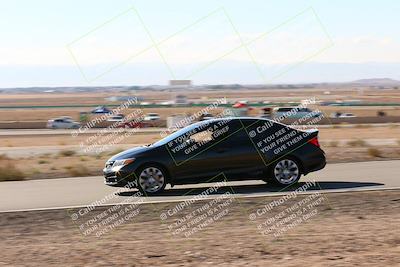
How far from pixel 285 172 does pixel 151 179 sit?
2820 millimetres

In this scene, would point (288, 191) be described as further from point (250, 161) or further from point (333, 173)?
point (333, 173)

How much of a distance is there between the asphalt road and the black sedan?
332mm

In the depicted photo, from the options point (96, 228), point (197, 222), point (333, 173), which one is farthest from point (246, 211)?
point (333, 173)

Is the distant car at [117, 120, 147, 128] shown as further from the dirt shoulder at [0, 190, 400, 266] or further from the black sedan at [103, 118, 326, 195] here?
the dirt shoulder at [0, 190, 400, 266]

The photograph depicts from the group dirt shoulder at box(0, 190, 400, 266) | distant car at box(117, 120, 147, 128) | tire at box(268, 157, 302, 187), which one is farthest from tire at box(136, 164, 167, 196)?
distant car at box(117, 120, 147, 128)

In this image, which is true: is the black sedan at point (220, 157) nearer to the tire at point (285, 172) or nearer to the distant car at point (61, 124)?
the tire at point (285, 172)

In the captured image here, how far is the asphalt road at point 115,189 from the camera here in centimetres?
1268

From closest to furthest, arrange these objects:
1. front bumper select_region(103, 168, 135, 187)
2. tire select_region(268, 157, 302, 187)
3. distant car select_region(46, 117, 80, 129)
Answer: front bumper select_region(103, 168, 135, 187) → tire select_region(268, 157, 302, 187) → distant car select_region(46, 117, 80, 129)

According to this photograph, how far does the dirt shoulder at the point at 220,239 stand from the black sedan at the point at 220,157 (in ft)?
6.31

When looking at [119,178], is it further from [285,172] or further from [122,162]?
[285,172]

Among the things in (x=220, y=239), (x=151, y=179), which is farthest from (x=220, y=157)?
(x=220, y=239)

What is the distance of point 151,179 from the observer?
13461mm

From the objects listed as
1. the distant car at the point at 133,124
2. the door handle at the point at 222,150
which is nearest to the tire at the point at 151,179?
the door handle at the point at 222,150

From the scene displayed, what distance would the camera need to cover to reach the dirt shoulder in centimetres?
723
